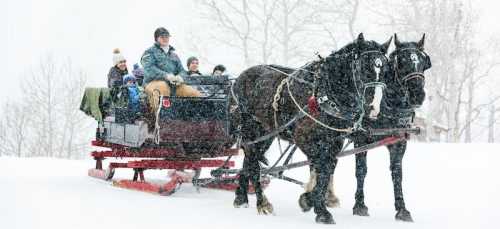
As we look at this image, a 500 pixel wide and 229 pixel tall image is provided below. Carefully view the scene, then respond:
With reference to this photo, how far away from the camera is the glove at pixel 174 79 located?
10.3 m

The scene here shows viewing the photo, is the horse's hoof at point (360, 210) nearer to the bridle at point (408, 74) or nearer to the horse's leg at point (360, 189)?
the horse's leg at point (360, 189)

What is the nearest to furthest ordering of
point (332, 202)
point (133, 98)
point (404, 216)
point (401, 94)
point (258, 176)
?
1. point (401, 94)
2. point (404, 216)
3. point (258, 176)
4. point (332, 202)
5. point (133, 98)

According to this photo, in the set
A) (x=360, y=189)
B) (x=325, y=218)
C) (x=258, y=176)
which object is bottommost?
(x=325, y=218)

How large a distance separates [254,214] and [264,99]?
1.45 metres

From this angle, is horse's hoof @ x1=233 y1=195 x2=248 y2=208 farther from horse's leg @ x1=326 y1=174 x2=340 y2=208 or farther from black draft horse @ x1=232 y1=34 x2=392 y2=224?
horse's leg @ x1=326 y1=174 x2=340 y2=208

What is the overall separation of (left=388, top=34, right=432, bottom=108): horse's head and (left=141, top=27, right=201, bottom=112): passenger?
3783 millimetres

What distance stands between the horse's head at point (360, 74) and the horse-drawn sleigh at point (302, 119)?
0.04 feet

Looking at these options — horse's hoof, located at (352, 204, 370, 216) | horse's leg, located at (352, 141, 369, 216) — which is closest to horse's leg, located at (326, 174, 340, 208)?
horse's leg, located at (352, 141, 369, 216)

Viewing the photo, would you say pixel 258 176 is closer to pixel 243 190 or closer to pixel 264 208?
pixel 243 190

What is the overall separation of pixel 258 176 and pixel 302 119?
4.61 feet

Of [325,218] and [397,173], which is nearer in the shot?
[325,218]

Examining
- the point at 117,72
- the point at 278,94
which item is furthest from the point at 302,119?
the point at 117,72

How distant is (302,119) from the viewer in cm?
780

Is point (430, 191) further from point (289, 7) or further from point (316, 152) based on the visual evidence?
point (289, 7)
